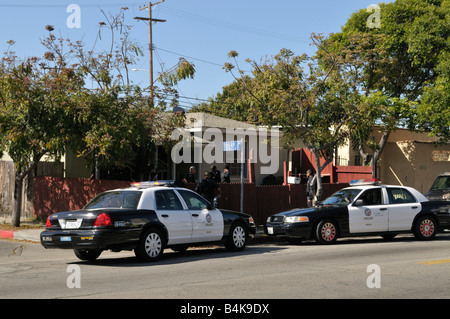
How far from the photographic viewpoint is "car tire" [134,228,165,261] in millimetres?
11328

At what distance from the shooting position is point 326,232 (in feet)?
48.8

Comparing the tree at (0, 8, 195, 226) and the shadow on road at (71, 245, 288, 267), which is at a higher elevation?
the tree at (0, 8, 195, 226)

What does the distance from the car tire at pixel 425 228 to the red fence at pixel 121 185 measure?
5.28 metres

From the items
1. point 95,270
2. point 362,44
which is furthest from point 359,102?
point 95,270

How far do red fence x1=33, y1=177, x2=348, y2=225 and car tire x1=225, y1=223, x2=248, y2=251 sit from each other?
4237 millimetres

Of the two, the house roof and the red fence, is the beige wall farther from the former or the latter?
the red fence

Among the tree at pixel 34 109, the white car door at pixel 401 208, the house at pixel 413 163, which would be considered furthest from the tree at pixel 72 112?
the house at pixel 413 163

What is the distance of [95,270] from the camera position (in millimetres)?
10469

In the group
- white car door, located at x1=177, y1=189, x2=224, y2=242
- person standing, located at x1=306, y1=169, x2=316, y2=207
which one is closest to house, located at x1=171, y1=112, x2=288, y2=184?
person standing, located at x1=306, y1=169, x2=316, y2=207

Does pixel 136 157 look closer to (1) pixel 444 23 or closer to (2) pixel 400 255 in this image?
(2) pixel 400 255

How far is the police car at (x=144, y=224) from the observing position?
10.9 m

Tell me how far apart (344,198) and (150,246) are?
6.29m

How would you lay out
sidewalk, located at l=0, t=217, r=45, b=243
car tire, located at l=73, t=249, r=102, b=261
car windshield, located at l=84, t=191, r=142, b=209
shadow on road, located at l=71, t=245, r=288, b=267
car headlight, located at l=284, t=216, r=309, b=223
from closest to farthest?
1. shadow on road, located at l=71, t=245, r=288, b=267
2. car windshield, located at l=84, t=191, r=142, b=209
3. car tire, located at l=73, t=249, r=102, b=261
4. car headlight, located at l=284, t=216, r=309, b=223
5. sidewalk, located at l=0, t=217, r=45, b=243

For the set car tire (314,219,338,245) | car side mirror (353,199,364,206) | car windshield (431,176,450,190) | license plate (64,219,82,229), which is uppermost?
car windshield (431,176,450,190)
